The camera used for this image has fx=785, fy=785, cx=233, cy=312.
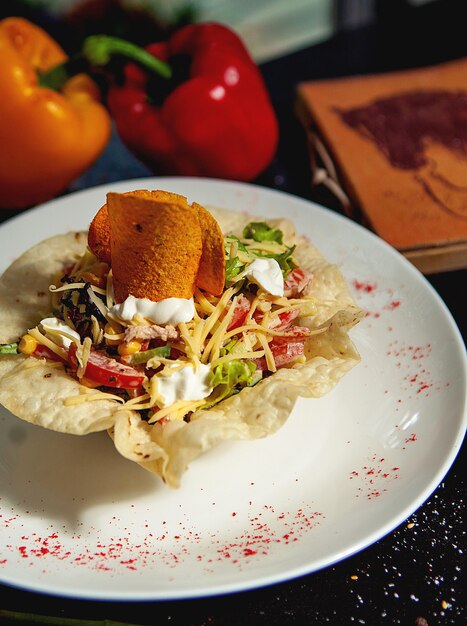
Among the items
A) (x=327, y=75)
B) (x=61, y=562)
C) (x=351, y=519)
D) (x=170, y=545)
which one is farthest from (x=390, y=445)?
(x=327, y=75)

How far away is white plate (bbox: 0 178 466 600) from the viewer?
2.46m

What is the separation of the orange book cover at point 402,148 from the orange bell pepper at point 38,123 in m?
1.37

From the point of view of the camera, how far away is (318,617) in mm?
2514

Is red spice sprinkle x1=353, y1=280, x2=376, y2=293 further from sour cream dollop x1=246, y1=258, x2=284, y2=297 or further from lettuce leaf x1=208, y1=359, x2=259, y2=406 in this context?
lettuce leaf x1=208, y1=359, x2=259, y2=406

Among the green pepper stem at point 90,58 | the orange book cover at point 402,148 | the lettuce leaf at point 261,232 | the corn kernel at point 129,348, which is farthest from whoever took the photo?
the green pepper stem at point 90,58

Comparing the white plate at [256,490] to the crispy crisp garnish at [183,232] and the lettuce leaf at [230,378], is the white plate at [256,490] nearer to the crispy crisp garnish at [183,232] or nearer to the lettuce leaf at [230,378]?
the lettuce leaf at [230,378]

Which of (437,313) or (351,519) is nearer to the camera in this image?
(351,519)

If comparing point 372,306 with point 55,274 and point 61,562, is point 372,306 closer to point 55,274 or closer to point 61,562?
point 55,274

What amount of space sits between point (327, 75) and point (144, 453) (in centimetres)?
400

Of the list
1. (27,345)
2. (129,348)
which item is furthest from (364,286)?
(27,345)

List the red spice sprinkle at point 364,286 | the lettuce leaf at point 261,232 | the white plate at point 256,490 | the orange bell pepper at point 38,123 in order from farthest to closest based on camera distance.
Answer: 1. the orange bell pepper at point 38,123
2. the red spice sprinkle at point 364,286
3. the lettuce leaf at point 261,232
4. the white plate at point 256,490

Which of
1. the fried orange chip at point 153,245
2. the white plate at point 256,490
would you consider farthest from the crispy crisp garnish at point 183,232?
the white plate at point 256,490

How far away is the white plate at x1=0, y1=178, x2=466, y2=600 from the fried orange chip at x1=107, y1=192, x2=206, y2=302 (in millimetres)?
620

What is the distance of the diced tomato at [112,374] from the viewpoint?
278 centimetres
